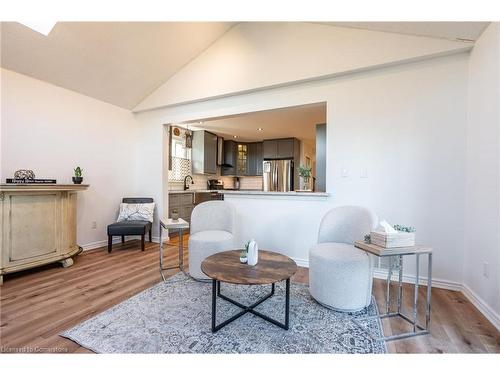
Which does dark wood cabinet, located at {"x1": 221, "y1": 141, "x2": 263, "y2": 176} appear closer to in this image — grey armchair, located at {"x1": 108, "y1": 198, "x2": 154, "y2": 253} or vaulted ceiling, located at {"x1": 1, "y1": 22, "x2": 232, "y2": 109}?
vaulted ceiling, located at {"x1": 1, "y1": 22, "x2": 232, "y2": 109}

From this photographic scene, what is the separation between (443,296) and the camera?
2.30 m

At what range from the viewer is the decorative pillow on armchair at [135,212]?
4.08 m

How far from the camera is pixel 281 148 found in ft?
22.3

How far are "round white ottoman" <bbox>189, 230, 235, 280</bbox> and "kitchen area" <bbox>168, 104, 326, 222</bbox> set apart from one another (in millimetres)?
2307

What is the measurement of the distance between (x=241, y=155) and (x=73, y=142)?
451cm

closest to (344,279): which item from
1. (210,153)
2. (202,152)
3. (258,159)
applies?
(202,152)

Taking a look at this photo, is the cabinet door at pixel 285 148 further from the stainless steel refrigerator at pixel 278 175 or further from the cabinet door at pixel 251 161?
the cabinet door at pixel 251 161

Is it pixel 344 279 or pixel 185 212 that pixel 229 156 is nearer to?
pixel 185 212

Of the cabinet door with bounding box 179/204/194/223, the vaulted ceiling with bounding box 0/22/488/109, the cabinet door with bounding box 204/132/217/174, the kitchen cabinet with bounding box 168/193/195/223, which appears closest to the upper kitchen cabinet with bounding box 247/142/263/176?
the cabinet door with bounding box 204/132/217/174

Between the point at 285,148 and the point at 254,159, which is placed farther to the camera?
the point at 254,159

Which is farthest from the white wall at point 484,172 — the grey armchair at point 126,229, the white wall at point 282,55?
the grey armchair at point 126,229

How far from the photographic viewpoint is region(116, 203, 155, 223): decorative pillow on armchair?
4082mm
